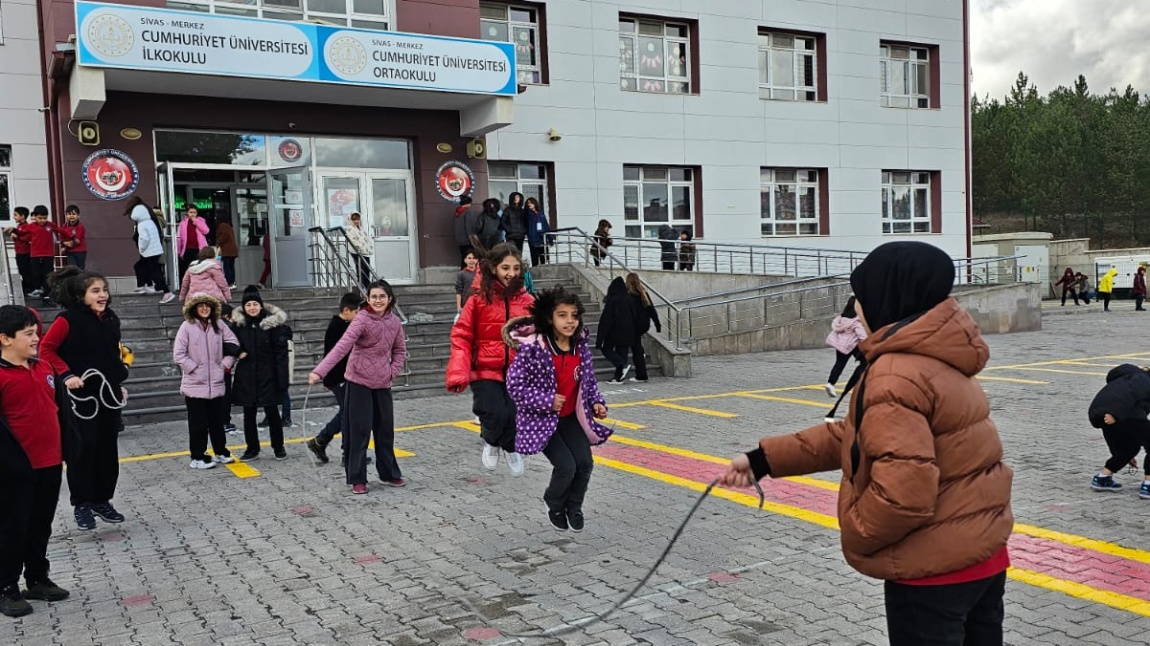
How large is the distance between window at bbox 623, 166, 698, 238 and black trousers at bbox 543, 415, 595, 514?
57.1ft

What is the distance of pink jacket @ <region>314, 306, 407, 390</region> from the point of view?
737 centimetres

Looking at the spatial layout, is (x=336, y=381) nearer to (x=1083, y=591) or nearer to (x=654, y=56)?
(x=1083, y=591)

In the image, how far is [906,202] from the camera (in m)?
27.9

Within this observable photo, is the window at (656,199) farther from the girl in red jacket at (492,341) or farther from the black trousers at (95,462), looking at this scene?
the black trousers at (95,462)

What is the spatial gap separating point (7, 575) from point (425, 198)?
603 inches

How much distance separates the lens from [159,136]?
17500mm

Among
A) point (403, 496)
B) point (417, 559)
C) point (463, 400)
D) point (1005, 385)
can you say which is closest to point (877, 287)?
point (417, 559)

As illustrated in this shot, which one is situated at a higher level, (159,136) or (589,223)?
(159,136)

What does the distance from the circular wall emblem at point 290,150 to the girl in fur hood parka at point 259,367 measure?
10.0 metres

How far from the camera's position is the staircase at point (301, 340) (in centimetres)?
1202

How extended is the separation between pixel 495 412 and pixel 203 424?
3420mm

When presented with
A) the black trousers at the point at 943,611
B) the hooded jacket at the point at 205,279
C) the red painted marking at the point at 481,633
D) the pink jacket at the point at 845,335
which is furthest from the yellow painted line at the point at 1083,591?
the hooded jacket at the point at 205,279

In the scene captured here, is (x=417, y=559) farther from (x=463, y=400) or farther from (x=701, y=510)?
(x=463, y=400)

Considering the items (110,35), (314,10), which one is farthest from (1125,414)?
(314,10)
